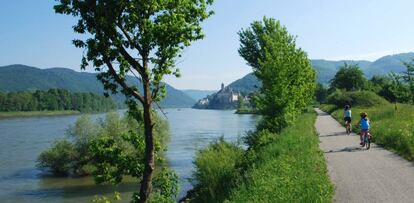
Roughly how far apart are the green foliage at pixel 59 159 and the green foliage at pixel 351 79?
211 ft

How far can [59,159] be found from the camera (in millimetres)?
40406

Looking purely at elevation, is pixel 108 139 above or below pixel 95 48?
below

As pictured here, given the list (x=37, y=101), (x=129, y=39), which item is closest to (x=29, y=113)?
(x=37, y=101)

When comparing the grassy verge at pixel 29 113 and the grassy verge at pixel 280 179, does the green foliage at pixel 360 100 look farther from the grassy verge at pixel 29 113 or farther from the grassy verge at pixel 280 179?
the grassy verge at pixel 29 113

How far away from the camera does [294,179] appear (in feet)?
40.7

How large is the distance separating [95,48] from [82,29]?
56 centimetres

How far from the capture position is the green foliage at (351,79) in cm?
9070

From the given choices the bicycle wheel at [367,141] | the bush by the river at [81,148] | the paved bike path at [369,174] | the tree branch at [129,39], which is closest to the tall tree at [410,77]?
the bush by the river at [81,148]

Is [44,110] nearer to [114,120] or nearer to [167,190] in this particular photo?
[114,120]

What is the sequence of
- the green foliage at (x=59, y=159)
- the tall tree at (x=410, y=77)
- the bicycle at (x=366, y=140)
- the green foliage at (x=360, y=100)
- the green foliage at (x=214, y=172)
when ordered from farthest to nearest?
the green foliage at (x=360, y=100) < the tall tree at (x=410, y=77) < the green foliage at (x=59, y=159) < the bicycle at (x=366, y=140) < the green foliage at (x=214, y=172)

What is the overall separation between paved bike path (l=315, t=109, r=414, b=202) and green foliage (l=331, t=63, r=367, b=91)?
2836 inches

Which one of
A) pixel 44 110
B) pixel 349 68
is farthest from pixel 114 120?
pixel 44 110

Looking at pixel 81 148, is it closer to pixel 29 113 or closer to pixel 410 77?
pixel 410 77

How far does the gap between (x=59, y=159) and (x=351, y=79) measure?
66.8 meters
